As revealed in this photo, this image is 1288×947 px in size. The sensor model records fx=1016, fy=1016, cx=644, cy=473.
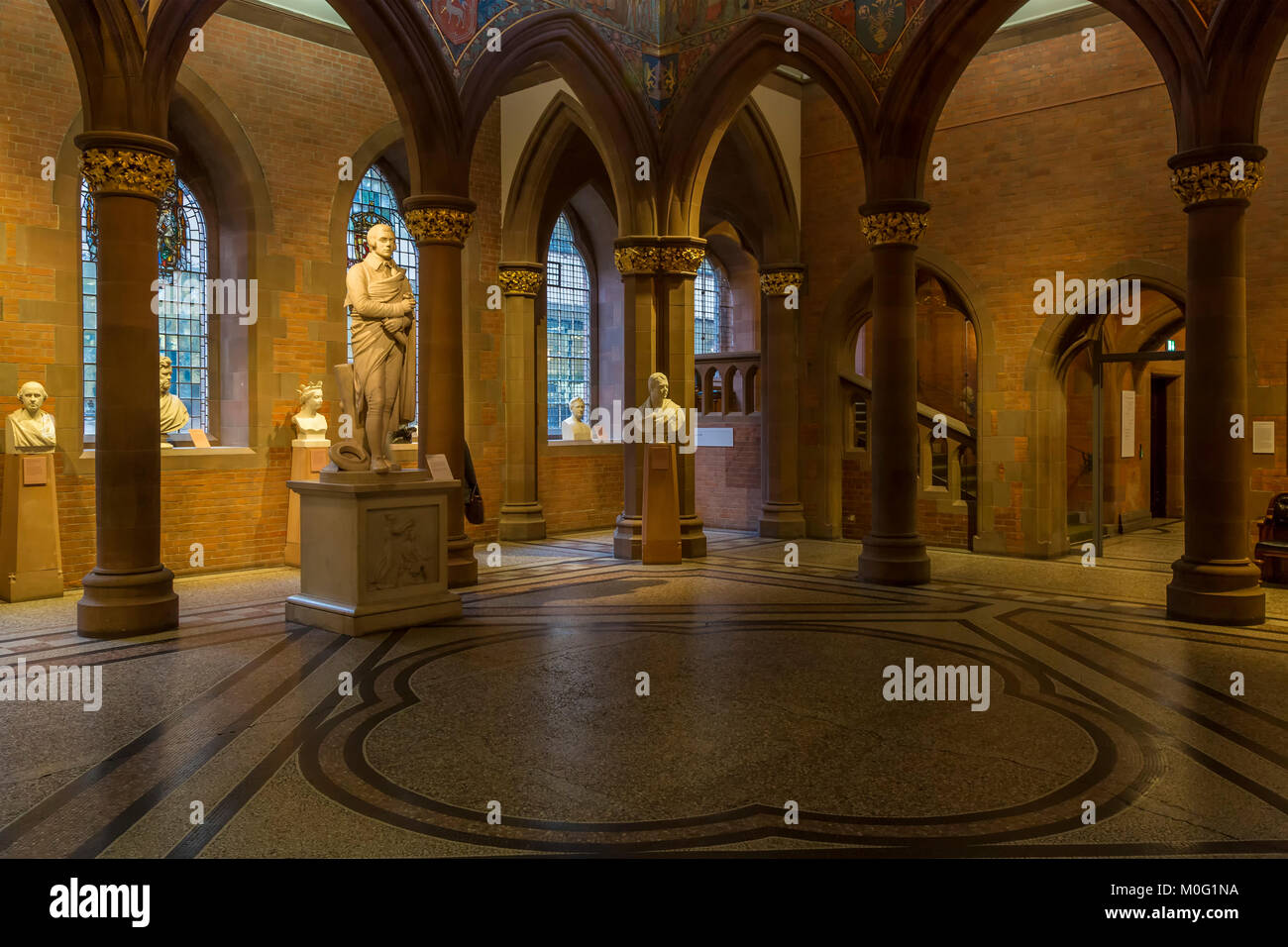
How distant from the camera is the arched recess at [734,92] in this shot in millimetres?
10484

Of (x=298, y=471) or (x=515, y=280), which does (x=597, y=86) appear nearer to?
(x=515, y=280)

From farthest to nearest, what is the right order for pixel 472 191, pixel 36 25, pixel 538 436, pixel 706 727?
pixel 538 436 → pixel 472 191 → pixel 36 25 → pixel 706 727

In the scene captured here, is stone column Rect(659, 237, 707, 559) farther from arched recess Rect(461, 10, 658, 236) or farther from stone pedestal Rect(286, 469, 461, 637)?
stone pedestal Rect(286, 469, 461, 637)

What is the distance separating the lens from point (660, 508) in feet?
37.9

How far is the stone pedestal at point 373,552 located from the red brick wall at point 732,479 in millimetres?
7982

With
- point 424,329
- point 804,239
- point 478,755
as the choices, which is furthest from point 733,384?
point 478,755

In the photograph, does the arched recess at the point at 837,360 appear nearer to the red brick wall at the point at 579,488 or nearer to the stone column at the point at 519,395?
the red brick wall at the point at 579,488

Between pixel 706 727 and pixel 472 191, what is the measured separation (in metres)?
10.6

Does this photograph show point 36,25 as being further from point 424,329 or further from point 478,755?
point 478,755

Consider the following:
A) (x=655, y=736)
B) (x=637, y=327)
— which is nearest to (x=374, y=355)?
(x=655, y=736)

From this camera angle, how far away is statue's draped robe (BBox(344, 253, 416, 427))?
26.3ft

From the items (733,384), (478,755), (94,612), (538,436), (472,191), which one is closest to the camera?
(478,755)

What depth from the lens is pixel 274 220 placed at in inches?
459

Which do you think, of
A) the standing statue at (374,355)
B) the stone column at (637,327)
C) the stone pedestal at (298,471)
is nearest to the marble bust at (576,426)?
the stone column at (637,327)
